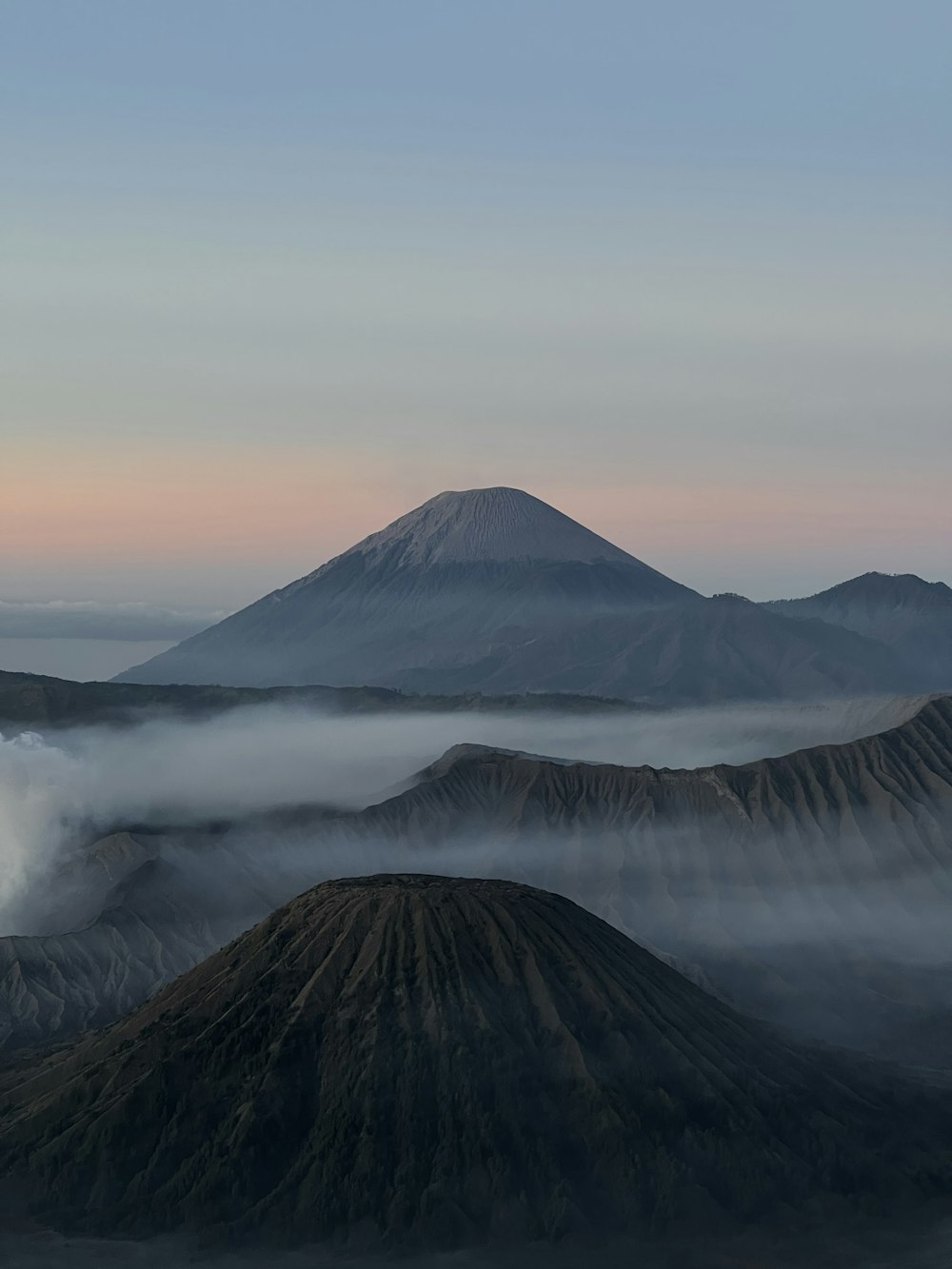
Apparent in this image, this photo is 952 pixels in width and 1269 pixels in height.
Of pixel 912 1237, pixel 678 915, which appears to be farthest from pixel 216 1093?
pixel 678 915

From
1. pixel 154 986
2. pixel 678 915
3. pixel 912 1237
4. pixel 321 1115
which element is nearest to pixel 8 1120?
pixel 321 1115

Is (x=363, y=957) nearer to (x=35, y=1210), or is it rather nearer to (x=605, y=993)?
(x=605, y=993)

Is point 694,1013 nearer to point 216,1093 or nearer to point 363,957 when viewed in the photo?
point 363,957

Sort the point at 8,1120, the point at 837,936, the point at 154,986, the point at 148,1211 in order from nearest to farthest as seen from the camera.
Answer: the point at 148,1211 < the point at 8,1120 < the point at 154,986 < the point at 837,936

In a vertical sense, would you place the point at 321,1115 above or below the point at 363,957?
below

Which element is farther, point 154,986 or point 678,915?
point 678,915

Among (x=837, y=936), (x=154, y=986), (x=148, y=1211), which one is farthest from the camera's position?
(x=837, y=936)
